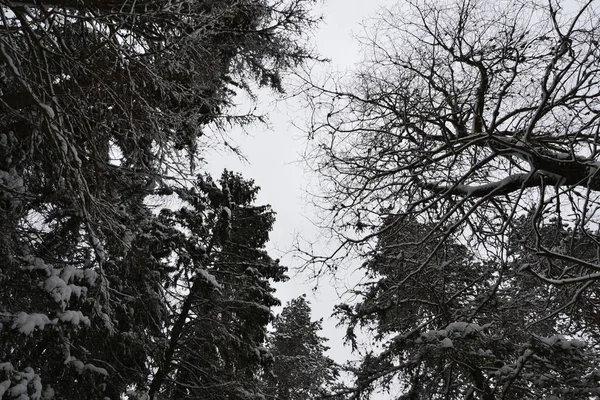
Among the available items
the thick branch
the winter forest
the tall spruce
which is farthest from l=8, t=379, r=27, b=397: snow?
the tall spruce

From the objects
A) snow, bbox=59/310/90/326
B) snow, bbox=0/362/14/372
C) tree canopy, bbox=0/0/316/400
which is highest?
tree canopy, bbox=0/0/316/400

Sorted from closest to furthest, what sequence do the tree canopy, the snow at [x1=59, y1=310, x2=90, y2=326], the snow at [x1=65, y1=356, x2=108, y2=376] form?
1. the tree canopy
2. the snow at [x1=59, y1=310, x2=90, y2=326]
3. the snow at [x1=65, y1=356, x2=108, y2=376]

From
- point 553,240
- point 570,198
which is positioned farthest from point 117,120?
point 553,240

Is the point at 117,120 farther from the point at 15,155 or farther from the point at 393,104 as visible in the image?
the point at 393,104

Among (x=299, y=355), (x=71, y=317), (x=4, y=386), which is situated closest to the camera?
(x=4, y=386)

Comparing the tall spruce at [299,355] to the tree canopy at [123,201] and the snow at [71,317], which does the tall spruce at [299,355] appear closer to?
the tree canopy at [123,201]

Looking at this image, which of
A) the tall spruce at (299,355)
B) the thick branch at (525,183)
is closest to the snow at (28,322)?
the thick branch at (525,183)

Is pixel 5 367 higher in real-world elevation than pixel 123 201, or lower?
lower

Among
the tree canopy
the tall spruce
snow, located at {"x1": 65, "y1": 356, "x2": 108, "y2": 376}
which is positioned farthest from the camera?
the tall spruce

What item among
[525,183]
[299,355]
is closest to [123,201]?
[525,183]

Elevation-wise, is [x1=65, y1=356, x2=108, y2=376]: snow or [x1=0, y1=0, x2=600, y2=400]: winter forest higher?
[x1=0, y1=0, x2=600, y2=400]: winter forest

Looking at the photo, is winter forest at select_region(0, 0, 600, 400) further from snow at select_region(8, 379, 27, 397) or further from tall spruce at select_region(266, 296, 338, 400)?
tall spruce at select_region(266, 296, 338, 400)

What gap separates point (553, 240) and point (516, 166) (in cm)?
199

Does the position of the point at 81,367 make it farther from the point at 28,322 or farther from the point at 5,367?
the point at 28,322
